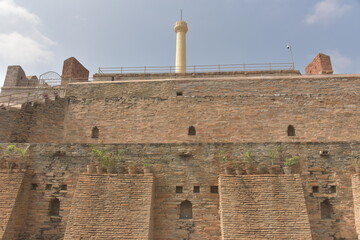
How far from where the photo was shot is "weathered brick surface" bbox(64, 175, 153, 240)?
8.23m

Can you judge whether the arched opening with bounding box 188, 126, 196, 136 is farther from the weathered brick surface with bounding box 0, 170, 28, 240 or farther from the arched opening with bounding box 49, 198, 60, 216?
the weathered brick surface with bounding box 0, 170, 28, 240

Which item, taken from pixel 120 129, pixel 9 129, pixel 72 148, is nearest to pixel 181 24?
pixel 120 129

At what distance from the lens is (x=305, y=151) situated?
9.68 meters

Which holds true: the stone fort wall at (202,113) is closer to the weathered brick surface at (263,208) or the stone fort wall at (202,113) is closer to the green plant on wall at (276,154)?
the green plant on wall at (276,154)

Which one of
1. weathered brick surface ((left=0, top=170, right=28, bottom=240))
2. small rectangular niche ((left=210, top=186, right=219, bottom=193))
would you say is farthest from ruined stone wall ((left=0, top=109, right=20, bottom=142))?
small rectangular niche ((left=210, top=186, right=219, bottom=193))

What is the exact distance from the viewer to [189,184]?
9.45 meters

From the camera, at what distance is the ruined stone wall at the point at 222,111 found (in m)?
14.1

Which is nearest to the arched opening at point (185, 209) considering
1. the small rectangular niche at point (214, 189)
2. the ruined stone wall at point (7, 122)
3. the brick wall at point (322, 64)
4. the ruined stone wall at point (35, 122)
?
the small rectangular niche at point (214, 189)

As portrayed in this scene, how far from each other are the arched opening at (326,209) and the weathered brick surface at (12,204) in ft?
31.2

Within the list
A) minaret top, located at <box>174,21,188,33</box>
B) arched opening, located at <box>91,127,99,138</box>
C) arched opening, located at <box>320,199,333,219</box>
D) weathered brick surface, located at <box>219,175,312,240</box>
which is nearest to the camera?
weathered brick surface, located at <box>219,175,312,240</box>

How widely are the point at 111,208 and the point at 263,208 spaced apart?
14.6 ft

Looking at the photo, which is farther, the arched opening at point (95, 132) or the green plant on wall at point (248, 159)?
the arched opening at point (95, 132)

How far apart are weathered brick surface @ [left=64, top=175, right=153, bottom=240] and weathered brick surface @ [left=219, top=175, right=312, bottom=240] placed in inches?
90.5

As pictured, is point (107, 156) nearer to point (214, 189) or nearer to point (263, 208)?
point (214, 189)
